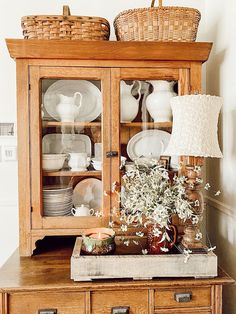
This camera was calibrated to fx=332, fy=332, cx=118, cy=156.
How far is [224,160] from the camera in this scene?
1803mm

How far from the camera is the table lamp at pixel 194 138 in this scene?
1.37 metres

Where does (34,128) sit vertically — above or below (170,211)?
above

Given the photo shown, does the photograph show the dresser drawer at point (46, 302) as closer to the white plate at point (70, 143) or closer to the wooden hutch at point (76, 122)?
the wooden hutch at point (76, 122)

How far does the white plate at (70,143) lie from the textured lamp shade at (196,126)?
473 mm

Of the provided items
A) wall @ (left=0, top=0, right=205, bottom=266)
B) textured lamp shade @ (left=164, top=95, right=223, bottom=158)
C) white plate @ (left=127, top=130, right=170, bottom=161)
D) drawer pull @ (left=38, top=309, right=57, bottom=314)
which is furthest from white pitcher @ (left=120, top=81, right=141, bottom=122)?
drawer pull @ (left=38, top=309, right=57, bottom=314)

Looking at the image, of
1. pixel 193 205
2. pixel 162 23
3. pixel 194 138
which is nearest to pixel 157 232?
pixel 193 205

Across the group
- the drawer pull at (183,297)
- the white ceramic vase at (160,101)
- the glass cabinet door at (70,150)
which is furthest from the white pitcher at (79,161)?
the drawer pull at (183,297)

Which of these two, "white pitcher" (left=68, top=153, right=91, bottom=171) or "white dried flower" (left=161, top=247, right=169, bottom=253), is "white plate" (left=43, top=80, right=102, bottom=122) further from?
"white dried flower" (left=161, top=247, right=169, bottom=253)

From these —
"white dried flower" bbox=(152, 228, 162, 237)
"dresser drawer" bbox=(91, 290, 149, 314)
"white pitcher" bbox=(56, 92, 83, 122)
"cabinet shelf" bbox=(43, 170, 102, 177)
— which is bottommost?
"dresser drawer" bbox=(91, 290, 149, 314)

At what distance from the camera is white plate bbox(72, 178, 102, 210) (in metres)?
1.66

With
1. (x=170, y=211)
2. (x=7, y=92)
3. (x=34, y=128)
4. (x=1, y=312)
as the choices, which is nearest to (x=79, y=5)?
(x=7, y=92)

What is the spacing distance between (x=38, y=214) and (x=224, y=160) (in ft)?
3.33

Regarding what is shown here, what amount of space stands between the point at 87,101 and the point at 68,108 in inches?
4.0

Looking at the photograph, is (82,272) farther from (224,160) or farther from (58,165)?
(224,160)
